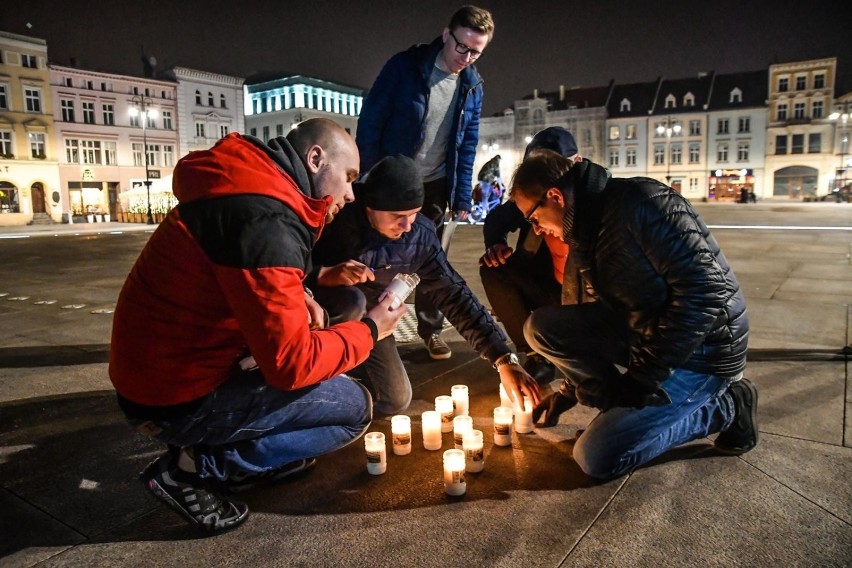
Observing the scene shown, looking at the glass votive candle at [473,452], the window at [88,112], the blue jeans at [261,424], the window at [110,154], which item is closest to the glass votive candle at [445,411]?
the glass votive candle at [473,452]

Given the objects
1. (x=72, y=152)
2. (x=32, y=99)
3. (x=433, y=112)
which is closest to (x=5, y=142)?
(x=32, y=99)

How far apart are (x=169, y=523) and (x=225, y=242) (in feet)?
4.29

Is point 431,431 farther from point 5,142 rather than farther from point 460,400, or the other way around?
point 5,142

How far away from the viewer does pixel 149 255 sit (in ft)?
7.23

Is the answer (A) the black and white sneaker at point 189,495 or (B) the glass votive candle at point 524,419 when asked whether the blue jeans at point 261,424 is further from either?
(B) the glass votive candle at point 524,419

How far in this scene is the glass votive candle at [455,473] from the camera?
2705 mm

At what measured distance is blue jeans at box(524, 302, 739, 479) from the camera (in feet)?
9.18

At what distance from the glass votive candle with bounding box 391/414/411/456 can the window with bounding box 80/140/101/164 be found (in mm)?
54612

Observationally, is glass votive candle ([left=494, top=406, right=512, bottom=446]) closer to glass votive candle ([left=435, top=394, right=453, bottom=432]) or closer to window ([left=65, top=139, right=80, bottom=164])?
glass votive candle ([left=435, top=394, right=453, bottom=432])

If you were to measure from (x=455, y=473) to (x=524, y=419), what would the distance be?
816 mm

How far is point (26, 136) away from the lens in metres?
44.6

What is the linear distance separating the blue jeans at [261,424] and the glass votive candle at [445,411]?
0.72 metres

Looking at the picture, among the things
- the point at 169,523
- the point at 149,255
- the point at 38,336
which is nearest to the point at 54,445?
the point at 169,523

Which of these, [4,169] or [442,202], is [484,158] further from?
[442,202]
